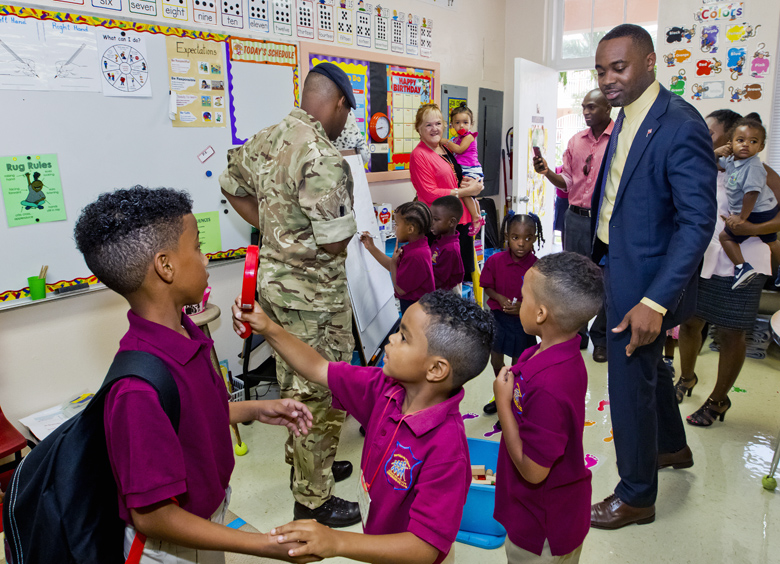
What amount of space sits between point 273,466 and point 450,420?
1.80 metres

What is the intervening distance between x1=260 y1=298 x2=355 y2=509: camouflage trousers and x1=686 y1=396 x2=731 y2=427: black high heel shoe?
6.71 feet

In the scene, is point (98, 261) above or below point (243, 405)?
above

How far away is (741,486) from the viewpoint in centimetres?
242

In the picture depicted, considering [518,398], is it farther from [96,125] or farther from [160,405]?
[96,125]

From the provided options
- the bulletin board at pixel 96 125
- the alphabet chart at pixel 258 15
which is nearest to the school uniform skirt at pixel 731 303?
the bulletin board at pixel 96 125

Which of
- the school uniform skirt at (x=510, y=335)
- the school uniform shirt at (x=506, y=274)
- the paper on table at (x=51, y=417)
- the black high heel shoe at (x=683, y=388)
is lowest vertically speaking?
the black high heel shoe at (x=683, y=388)

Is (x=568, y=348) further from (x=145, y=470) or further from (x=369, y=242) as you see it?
(x=369, y=242)

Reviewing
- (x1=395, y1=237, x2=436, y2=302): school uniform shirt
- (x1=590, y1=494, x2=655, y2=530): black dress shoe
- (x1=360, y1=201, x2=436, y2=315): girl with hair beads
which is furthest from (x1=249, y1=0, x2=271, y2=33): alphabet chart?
(x1=590, y1=494, x2=655, y2=530): black dress shoe

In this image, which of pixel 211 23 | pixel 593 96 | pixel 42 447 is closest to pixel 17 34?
pixel 211 23

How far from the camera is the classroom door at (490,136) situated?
5516mm

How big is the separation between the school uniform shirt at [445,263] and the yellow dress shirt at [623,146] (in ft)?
3.55

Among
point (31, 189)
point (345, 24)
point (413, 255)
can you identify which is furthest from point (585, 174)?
point (31, 189)

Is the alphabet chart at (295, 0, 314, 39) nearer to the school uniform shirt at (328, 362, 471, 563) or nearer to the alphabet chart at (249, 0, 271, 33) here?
the alphabet chart at (249, 0, 271, 33)

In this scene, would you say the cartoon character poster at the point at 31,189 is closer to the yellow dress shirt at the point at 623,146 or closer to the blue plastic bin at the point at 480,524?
the blue plastic bin at the point at 480,524
